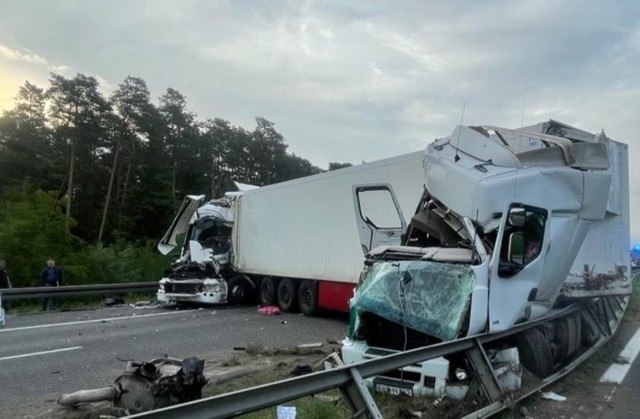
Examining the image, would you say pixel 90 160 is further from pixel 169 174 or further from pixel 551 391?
pixel 551 391

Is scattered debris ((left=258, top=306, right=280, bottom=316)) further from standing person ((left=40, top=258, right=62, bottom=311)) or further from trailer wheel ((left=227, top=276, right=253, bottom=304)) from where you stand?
standing person ((left=40, top=258, right=62, bottom=311))

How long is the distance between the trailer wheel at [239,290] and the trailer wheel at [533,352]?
10.0 m

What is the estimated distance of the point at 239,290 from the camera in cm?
1516

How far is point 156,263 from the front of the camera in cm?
2436

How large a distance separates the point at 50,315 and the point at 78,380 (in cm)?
771

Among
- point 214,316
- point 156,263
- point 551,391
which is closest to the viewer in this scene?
point 551,391

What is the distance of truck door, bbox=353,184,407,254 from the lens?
779 cm

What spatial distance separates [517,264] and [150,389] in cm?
396

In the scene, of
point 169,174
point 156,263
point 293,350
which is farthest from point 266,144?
point 293,350

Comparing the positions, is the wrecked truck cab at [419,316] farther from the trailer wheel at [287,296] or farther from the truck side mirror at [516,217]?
the trailer wheel at [287,296]

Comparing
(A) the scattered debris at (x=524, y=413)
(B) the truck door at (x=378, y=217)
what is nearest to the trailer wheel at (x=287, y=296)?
(B) the truck door at (x=378, y=217)

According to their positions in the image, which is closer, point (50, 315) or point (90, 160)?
point (50, 315)

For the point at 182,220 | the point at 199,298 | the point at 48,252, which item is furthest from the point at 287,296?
the point at 48,252

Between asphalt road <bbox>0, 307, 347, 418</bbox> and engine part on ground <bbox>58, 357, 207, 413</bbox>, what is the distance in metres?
0.98
